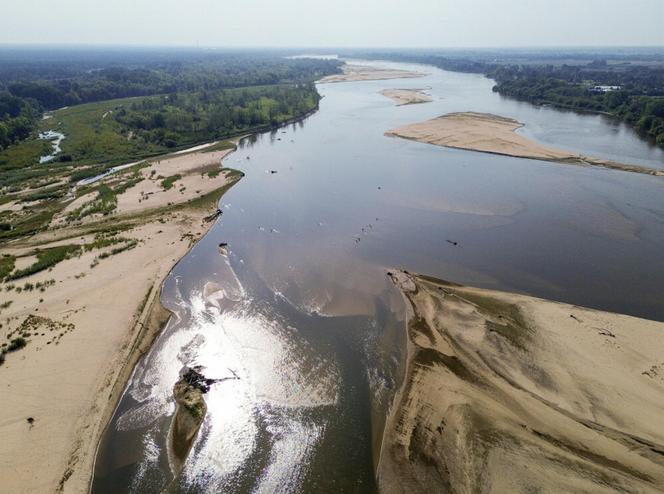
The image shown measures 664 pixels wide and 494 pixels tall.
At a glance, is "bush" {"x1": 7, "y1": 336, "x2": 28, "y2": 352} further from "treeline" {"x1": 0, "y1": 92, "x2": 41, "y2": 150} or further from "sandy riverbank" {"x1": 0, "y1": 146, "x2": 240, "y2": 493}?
"treeline" {"x1": 0, "y1": 92, "x2": 41, "y2": 150}

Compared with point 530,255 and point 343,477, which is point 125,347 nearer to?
point 343,477

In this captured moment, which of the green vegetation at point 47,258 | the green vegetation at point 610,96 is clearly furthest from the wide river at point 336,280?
the green vegetation at point 610,96

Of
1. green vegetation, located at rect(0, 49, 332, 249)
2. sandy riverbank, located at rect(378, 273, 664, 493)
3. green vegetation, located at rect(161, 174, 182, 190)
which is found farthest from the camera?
green vegetation, located at rect(161, 174, 182, 190)

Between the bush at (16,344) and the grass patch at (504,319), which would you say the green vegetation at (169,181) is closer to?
the bush at (16,344)

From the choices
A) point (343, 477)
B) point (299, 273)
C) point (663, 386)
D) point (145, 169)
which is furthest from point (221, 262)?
point (145, 169)

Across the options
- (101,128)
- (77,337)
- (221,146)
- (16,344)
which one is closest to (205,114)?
(101,128)

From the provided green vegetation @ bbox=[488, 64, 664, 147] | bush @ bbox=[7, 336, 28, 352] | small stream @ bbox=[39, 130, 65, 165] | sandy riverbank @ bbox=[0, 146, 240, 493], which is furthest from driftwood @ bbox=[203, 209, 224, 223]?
green vegetation @ bbox=[488, 64, 664, 147]
